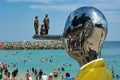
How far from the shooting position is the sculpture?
12.3 feet

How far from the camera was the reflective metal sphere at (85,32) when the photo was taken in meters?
3.75

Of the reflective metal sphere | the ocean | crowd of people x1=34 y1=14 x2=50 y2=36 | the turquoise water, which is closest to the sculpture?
the reflective metal sphere

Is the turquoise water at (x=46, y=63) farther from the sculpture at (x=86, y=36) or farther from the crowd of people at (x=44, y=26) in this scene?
the sculpture at (x=86, y=36)

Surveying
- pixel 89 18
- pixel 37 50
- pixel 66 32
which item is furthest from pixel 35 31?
pixel 37 50

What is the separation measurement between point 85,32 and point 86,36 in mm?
41

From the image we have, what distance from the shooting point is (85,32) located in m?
3.76

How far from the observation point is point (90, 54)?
380 cm

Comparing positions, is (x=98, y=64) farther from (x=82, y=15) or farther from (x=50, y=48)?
(x=50, y=48)

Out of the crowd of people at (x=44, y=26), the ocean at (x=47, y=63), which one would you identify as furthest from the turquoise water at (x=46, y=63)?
the crowd of people at (x=44, y=26)

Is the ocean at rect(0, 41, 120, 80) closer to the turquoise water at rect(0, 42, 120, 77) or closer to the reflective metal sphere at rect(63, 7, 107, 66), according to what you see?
the turquoise water at rect(0, 42, 120, 77)

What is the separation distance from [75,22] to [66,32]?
0.15 m

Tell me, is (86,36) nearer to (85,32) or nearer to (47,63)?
(85,32)

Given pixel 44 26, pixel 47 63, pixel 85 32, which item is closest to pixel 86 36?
pixel 85 32

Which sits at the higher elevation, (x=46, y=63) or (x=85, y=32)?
(x=85, y=32)
